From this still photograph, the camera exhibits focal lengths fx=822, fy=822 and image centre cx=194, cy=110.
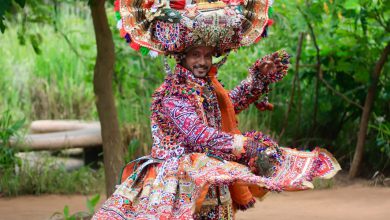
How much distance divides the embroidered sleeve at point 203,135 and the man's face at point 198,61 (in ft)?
0.69

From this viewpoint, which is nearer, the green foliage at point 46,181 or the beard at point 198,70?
the beard at point 198,70

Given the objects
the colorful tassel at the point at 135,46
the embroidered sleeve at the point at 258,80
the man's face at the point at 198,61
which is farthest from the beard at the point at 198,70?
the embroidered sleeve at the point at 258,80

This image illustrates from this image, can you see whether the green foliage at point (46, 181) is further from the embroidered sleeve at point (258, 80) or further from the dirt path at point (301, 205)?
the embroidered sleeve at point (258, 80)

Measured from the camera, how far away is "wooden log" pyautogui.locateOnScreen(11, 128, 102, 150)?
8.06 m

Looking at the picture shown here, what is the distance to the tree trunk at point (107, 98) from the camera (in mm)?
6031

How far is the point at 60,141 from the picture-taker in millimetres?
8359

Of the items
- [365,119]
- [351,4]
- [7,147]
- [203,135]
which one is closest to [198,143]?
[203,135]

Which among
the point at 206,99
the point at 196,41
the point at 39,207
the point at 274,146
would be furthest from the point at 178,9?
the point at 39,207

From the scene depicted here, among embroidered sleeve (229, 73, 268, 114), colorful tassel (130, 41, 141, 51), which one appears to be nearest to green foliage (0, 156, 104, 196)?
embroidered sleeve (229, 73, 268, 114)

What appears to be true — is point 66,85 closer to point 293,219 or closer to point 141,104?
point 141,104

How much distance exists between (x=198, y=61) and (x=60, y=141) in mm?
4370

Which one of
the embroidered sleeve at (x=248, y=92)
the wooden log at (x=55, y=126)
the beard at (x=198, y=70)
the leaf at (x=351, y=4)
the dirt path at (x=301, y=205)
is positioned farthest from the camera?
the wooden log at (x=55, y=126)

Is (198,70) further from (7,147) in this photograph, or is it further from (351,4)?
(7,147)

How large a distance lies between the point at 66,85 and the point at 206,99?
22.0ft
